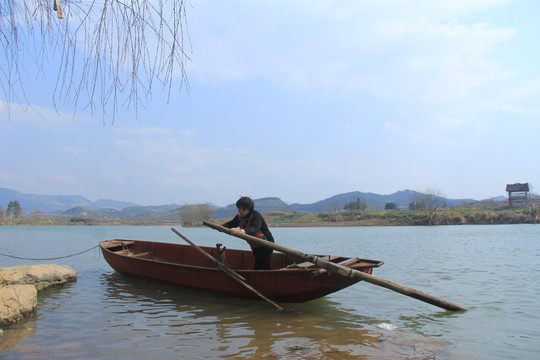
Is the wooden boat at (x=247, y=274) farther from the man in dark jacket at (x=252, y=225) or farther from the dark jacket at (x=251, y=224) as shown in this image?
the dark jacket at (x=251, y=224)

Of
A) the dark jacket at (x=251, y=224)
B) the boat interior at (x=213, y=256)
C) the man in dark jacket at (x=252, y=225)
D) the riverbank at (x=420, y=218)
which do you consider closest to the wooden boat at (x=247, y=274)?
the boat interior at (x=213, y=256)

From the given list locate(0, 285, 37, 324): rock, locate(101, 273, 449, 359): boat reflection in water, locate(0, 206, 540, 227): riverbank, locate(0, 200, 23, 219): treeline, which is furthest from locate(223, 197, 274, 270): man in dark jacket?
locate(0, 200, 23, 219): treeline

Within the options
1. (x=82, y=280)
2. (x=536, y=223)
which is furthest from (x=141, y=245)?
(x=536, y=223)

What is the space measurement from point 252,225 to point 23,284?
6.19 m

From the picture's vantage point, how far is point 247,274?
7.99m

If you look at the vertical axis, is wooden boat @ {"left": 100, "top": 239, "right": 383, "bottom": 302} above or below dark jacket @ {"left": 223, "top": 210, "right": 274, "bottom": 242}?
below

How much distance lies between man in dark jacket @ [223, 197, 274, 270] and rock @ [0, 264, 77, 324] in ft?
13.6

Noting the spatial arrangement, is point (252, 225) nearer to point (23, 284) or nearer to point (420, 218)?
point (23, 284)

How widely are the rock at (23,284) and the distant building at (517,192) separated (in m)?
80.3

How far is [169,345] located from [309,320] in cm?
269

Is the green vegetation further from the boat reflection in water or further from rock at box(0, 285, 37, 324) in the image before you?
rock at box(0, 285, 37, 324)

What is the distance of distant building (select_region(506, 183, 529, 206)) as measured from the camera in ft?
239

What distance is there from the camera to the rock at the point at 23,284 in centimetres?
679

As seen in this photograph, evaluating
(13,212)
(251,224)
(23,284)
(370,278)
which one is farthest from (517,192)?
(13,212)
